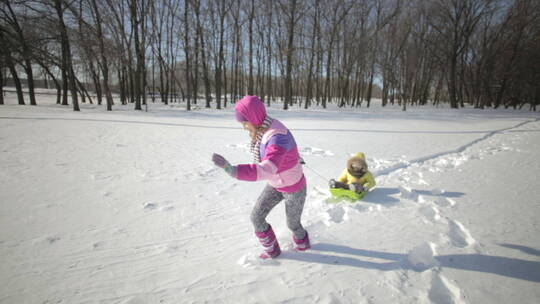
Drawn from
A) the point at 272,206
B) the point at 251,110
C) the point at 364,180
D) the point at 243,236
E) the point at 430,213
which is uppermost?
the point at 251,110

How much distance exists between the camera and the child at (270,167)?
1675 mm

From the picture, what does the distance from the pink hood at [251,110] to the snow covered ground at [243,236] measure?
125 centimetres

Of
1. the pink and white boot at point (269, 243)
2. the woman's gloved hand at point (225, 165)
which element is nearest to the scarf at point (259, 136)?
the woman's gloved hand at point (225, 165)

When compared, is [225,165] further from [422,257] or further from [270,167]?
[422,257]

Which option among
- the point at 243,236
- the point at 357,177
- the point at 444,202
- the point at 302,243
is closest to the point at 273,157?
the point at 302,243

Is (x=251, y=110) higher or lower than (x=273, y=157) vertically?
higher

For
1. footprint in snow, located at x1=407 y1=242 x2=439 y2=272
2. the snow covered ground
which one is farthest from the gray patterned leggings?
footprint in snow, located at x1=407 y1=242 x2=439 y2=272

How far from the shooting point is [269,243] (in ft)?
6.62

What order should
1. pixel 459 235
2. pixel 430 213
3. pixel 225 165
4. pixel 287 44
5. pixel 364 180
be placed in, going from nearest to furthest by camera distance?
1. pixel 225 165
2. pixel 459 235
3. pixel 430 213
4. pixel 364 180
5. pixel 287 44

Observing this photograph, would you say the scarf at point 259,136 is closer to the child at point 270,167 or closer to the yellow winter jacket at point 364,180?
the child at point 270,167

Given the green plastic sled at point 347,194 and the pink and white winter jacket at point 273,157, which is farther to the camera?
the green plastic sled at point 347,194

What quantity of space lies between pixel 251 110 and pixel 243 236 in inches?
55.1

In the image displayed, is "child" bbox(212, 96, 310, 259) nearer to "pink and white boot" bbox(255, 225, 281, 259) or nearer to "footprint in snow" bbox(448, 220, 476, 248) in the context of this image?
"pink and white boot" bbox(255, 225, 281, 259)

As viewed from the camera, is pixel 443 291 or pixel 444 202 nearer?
pixel 443 291
